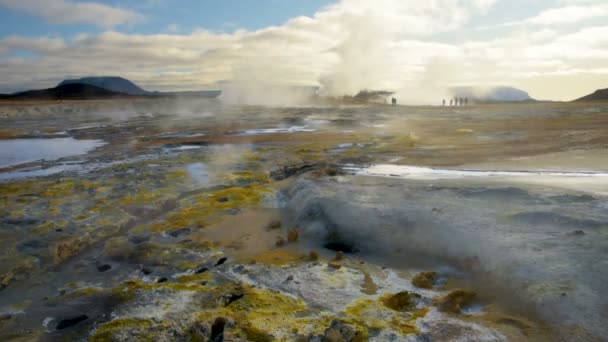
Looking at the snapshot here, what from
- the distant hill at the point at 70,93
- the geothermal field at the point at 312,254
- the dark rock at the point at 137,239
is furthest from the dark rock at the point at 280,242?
the distant hill at the point at 70,93

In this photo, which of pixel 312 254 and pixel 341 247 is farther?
pixel 341 247

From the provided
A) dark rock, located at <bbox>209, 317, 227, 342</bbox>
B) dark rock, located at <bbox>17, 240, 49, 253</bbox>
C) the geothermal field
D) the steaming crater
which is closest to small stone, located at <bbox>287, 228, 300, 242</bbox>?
the geothermal field

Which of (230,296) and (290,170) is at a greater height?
(290,170)

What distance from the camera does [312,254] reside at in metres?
5.92

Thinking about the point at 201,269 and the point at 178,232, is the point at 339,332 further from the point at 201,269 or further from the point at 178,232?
the point at 178,232

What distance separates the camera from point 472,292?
4.63 m

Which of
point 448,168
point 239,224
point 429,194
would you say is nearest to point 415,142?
point 448,168

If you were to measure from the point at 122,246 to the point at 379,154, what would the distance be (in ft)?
31.9

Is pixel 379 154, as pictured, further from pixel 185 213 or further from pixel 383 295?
pixel 383 295

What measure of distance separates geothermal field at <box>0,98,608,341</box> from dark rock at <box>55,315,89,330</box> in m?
0.02

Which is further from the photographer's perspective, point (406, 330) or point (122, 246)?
point (122, 246)

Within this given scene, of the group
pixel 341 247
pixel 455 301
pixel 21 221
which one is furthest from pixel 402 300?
pixel 21 221

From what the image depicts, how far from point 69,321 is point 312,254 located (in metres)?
3.02

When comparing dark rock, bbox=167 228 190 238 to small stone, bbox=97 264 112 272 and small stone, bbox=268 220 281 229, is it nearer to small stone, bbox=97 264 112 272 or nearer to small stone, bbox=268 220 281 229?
small stone, bbox=97 264 112 272
